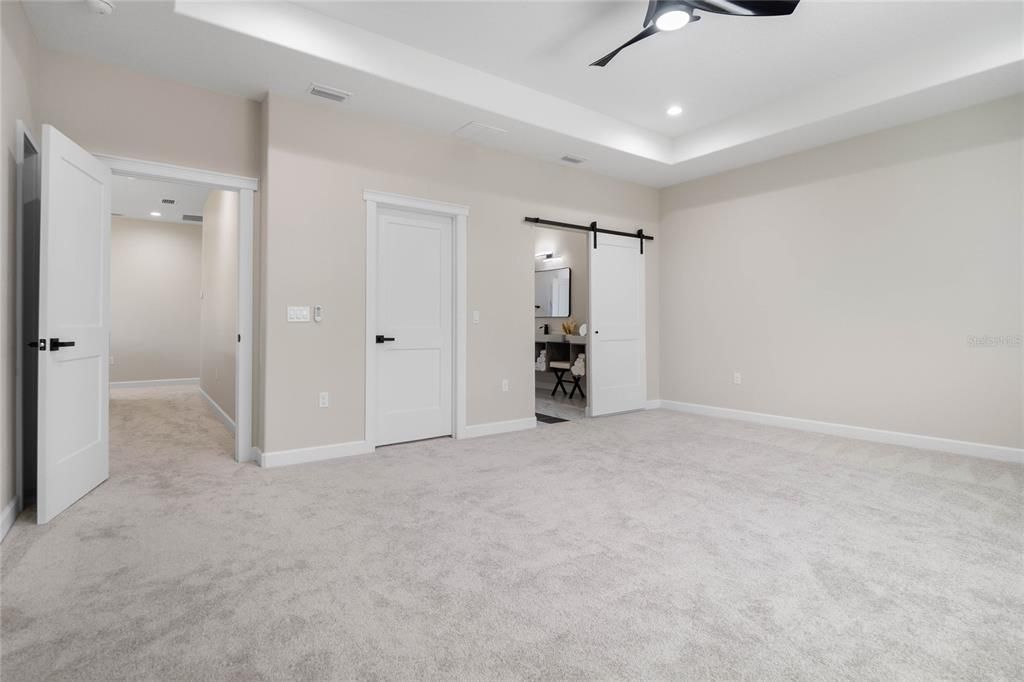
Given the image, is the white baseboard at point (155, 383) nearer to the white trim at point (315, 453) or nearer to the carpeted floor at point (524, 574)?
the carpeted floor at point (524, 574)

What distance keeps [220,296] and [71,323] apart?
10.2ft

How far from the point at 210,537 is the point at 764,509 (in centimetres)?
284

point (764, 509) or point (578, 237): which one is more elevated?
point (578, 237)

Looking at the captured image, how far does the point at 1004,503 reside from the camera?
290 cm

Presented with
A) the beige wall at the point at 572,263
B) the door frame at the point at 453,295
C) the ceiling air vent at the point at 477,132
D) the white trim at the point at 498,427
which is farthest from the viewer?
the beige wall at the point at 572,263

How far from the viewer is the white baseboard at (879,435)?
381cm

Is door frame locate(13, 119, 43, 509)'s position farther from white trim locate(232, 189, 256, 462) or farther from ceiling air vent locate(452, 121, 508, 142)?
ceiling air vent locate(452, 121, 508, 142)

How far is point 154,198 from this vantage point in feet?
22.3

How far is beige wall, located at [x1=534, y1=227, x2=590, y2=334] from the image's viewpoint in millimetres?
7352

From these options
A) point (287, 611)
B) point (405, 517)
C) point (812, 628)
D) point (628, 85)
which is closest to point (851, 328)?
point (628, 85)

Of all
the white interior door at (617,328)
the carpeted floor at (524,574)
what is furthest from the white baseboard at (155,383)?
the white interior door at (617,328)

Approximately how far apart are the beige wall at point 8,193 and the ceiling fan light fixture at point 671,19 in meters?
3.26

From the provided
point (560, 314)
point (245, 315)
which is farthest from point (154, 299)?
point (560, 314)

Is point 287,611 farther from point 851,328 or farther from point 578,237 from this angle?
point 578,237
